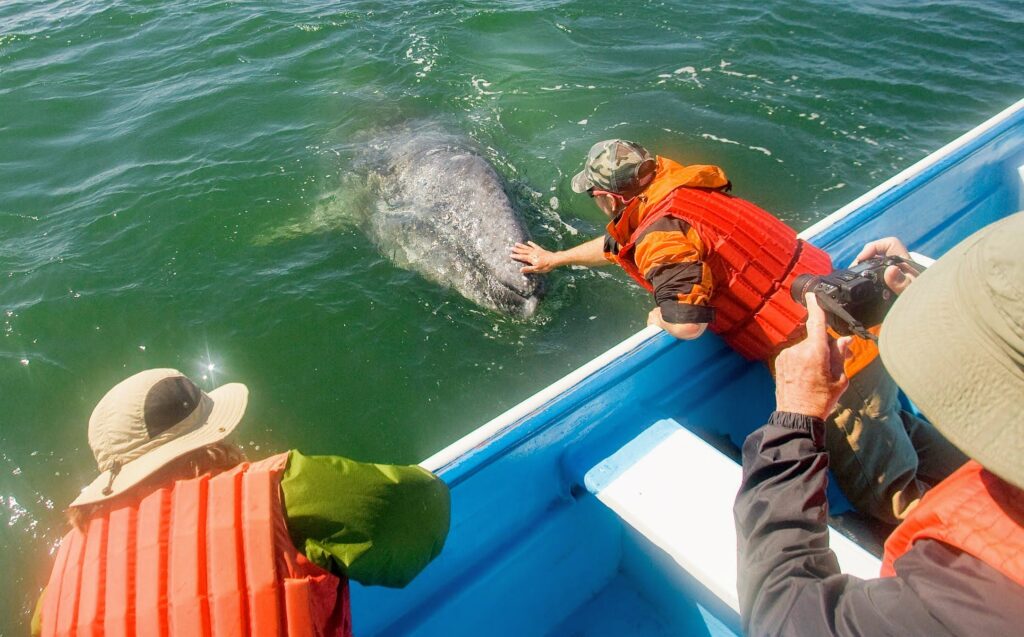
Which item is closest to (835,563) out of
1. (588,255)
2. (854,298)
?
(854,298)

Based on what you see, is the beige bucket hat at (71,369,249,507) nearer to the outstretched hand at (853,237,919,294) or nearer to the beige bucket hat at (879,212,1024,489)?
the beige bucket hat at (879,212,1024,489)

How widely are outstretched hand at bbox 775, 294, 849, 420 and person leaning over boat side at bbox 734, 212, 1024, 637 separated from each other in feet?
1.14

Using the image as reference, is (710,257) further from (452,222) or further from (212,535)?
(452,222)

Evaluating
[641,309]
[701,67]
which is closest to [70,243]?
[641,309]

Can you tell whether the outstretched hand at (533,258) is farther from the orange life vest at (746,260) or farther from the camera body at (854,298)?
the camera body at (854,298)

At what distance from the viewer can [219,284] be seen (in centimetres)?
740

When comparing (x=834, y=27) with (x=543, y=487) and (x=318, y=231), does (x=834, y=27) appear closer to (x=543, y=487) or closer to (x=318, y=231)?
(x=318, y=231)

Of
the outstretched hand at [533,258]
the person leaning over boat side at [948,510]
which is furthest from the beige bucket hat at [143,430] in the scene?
the outstretched hand at [533,258]

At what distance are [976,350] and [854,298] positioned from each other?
1.70 m

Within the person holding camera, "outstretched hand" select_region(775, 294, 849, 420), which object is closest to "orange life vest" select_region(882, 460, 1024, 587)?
"outstretched hand" select_region(775, 294, 849, 420)

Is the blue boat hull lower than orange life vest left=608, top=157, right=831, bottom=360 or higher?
lower

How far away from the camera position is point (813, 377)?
2.65 meters

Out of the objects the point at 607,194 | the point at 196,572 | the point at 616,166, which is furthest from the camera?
the point at 607,194

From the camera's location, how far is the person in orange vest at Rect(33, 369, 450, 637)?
2.18 m
